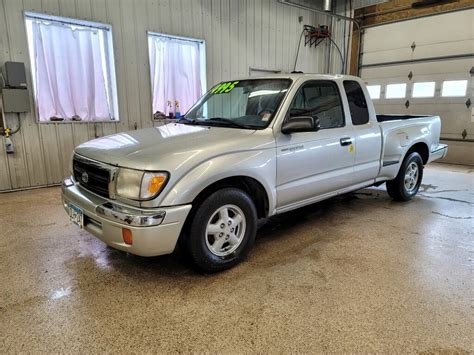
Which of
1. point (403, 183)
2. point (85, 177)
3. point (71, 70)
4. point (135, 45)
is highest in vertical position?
point (135, 45)

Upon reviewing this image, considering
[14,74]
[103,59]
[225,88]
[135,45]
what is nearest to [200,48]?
[135,45]

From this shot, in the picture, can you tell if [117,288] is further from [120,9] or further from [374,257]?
[120,9]

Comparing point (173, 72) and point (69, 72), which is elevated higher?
point (173, 72)

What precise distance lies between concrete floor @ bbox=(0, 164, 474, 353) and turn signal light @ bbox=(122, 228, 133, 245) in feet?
1.39

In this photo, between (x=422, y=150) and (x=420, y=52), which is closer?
(x=422, y=150)

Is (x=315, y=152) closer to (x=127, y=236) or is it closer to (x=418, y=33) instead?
(x=127, y=236)

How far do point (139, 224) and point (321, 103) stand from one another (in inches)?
83.1

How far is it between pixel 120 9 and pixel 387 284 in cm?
593

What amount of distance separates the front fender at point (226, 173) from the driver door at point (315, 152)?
0.10 metres

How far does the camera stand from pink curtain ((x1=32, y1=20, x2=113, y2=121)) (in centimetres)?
526

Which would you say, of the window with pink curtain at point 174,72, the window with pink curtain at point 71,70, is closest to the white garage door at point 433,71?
the window with pink curtain at point 174,72

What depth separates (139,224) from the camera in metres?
2.08

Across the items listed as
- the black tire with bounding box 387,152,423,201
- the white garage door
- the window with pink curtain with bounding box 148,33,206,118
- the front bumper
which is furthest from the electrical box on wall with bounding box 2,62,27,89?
the white garage door

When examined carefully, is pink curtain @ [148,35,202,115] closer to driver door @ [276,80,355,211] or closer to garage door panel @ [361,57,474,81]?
driver door @ [276,80,355,211]
